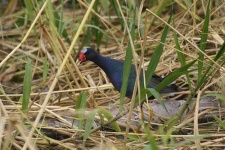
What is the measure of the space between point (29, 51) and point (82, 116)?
1659mm

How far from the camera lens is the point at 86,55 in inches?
153

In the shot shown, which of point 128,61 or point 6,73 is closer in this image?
point 128,61

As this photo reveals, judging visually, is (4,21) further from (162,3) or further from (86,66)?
(162,3)

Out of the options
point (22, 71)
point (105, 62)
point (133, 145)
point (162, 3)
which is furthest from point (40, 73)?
point (133, 145)

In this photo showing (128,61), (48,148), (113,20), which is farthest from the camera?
(113,20)

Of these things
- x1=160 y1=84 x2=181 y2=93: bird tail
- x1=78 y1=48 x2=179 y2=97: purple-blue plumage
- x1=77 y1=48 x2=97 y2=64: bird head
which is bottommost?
x1=160 y1=84 x2=181 y2=93: bird tail

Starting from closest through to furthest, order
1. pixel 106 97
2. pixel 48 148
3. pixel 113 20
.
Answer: pixel 48 148
pixel 106 97
pixel 113 20

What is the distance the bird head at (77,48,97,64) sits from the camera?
3.86 m

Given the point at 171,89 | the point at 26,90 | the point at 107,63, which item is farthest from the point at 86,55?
the point at 26,90

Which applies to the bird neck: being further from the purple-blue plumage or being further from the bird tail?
the bird tail

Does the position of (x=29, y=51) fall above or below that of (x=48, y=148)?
above

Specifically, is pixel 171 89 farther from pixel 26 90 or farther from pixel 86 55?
pixel 26 90

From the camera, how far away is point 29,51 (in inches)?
180

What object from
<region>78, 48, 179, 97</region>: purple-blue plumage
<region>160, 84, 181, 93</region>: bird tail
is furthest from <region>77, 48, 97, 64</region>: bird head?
<region>160, 84, 181, 93</region>: bird tail
